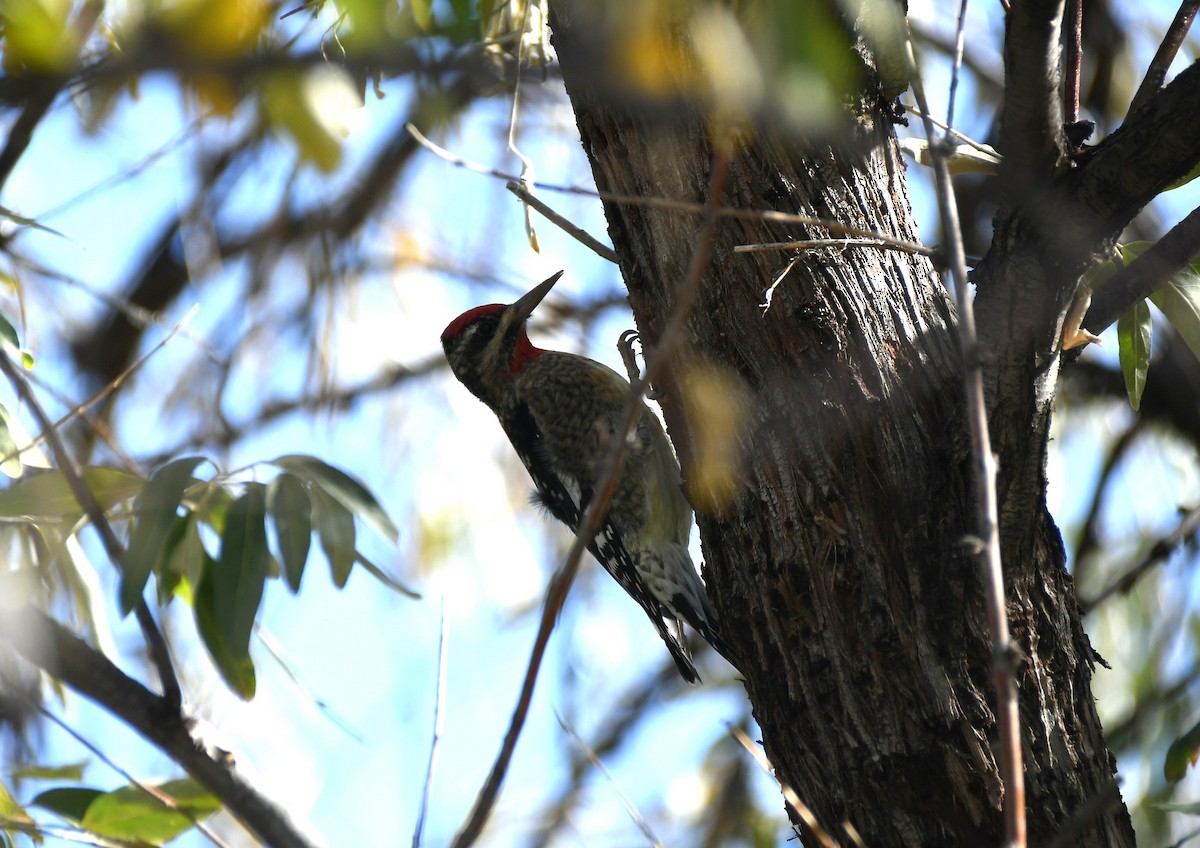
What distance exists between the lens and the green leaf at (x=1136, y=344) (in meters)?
2.02

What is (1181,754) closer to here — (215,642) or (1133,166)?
(1133,166)

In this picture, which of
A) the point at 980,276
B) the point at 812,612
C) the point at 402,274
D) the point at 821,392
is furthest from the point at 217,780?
the point at 402,274

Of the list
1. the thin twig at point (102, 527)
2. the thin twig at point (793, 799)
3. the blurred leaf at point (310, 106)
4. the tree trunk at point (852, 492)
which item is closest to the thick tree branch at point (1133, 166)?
the tree trunk at point (852, 492)

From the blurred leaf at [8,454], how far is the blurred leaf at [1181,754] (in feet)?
6.78

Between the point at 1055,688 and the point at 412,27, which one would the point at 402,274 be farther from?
the point at 1055,688

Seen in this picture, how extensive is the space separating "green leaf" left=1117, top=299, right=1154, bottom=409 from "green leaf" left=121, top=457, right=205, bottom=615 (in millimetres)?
1687

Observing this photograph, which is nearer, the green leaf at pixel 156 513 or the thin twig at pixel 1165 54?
the thin twig at pixel 1165 54

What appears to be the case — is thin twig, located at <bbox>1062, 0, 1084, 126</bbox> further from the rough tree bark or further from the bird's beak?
the bird's beak

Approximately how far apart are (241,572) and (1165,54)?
1708 mm

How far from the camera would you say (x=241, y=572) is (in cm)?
193

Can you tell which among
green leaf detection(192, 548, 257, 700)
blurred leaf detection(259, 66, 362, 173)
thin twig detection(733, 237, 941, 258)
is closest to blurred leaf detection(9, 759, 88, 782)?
green leaf detection(192, 548, 257, 700)

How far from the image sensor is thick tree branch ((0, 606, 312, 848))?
130cm

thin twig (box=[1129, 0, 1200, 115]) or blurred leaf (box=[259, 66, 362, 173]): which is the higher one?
blurred leaf (box=[259, 66, 362, 173])

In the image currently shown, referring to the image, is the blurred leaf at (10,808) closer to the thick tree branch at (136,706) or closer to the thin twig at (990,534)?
the thick tree branch at (136,706)
